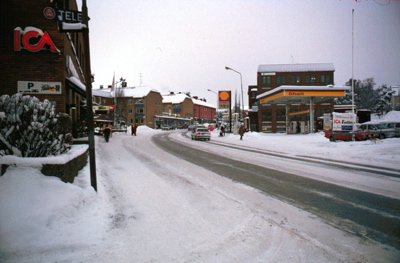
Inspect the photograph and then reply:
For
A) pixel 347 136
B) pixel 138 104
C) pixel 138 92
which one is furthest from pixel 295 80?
pixel 138 92

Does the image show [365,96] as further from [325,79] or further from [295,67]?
[295,67]

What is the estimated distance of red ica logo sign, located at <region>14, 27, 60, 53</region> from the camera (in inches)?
412

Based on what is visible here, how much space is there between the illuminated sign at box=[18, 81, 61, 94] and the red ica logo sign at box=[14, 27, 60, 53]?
1328 millimetres

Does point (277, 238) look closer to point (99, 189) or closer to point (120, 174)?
point (99, 189)

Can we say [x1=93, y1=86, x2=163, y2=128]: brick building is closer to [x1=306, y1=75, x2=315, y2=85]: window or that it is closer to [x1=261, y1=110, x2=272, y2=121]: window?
[x1=261, y1=110, x2=272, y2=121]: window

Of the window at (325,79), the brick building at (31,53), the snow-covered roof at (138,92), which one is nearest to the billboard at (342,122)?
the brick building at (31,53)

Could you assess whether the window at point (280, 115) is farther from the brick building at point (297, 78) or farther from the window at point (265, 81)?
the window at point (265, 81)

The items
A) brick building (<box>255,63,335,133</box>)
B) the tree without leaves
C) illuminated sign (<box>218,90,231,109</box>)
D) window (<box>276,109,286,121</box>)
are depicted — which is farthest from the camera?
the tree without leaves

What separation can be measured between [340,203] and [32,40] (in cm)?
1219

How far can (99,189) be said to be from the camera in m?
6.48

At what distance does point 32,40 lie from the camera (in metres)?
10.7

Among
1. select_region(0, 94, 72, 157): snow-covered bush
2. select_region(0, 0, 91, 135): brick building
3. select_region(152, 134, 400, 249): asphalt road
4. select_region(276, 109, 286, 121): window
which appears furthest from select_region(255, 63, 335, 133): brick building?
select_region(0, 94, 72, 157): snow-covered bush

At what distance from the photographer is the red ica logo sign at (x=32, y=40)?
10.5 meters

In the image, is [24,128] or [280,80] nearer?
[24,128]
